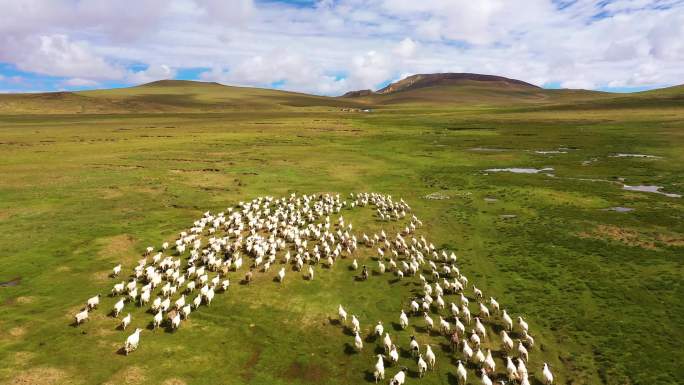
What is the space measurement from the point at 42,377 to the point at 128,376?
3569 millimetres

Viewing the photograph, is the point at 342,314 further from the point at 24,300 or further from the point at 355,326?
the point at 24,300

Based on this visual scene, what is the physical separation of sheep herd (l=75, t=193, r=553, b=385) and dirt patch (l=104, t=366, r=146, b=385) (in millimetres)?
1318

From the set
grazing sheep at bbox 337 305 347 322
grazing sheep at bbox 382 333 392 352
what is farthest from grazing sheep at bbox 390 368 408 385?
grazing sheep at bbox 337 305 347 322

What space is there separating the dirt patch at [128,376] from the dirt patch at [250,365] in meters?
4.34

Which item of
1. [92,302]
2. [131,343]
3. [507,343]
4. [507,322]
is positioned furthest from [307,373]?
[92,302]

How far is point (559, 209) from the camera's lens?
42656 millimetres

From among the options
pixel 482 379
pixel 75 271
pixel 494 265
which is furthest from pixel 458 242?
pixel 75 271

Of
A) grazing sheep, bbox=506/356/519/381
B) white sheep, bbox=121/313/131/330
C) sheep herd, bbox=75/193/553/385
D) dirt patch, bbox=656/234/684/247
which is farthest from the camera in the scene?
dirt patch, bbox=656/234/684/247

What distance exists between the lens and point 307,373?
18.4 m

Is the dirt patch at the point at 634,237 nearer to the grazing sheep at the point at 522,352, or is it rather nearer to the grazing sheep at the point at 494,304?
the grazing sheep at the point at 494,304

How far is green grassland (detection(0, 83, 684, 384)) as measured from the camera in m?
18.9

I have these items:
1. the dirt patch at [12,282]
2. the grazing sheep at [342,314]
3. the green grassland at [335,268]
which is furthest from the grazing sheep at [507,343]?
the dirt patch at [12,282]

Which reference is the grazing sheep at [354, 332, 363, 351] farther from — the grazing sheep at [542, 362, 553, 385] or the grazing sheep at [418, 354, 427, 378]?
the grazing sheep at [542, 362, 553, 385]

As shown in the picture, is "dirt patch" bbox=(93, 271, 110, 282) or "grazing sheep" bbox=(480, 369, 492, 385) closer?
"grazing sheep" bbox=(480, 369, 492, 385)
